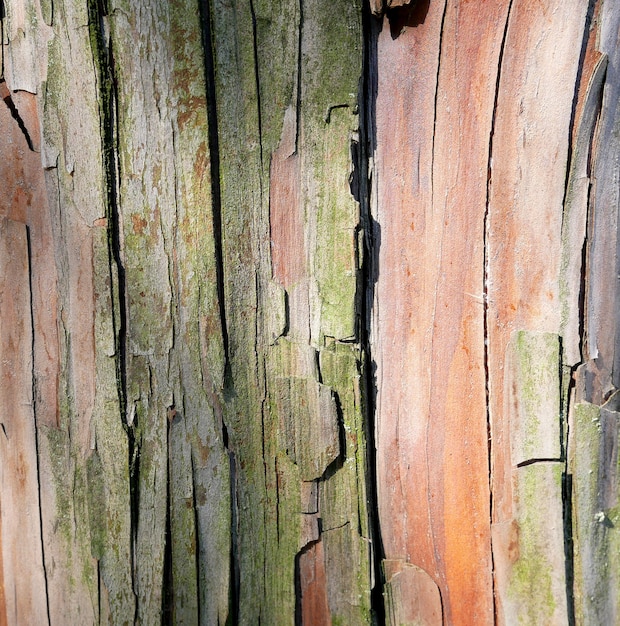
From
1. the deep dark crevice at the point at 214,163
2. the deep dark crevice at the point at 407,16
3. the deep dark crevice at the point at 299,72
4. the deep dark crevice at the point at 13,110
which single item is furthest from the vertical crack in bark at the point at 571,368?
the deep dark crevice at the point at 13,110

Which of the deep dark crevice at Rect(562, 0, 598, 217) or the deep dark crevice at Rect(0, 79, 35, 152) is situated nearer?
the deep dark crevice at Rect(562, 0, 598, 217)

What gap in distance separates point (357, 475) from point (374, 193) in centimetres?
43

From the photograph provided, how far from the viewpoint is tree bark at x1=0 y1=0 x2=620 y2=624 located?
0.81 metres

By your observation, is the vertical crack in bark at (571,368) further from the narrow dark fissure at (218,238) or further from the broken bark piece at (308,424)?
the narrow dark fissure at (218,238)

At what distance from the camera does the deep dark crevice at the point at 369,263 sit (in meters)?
0.85

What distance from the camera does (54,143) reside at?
0.87 metres

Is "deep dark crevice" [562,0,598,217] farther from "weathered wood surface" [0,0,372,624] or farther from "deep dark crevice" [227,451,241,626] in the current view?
"deep dark crevice" [227,451,241,626]

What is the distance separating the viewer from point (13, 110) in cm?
89

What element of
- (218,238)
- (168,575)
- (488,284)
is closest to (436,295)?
(488,284)

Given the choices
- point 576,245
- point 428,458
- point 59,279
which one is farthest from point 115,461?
point 576,245

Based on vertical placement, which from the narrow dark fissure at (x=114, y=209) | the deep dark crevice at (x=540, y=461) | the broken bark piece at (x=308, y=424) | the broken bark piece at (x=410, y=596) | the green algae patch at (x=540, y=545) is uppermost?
the narrow dark fissure at (x=114, y=209)

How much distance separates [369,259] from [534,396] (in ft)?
1.01

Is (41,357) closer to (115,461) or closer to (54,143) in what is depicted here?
(115,461)

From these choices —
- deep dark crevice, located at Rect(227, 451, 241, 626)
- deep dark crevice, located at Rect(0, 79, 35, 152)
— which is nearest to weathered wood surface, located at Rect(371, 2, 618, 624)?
deep dark crevice, located at Rect(227, 451, 241, 626)
